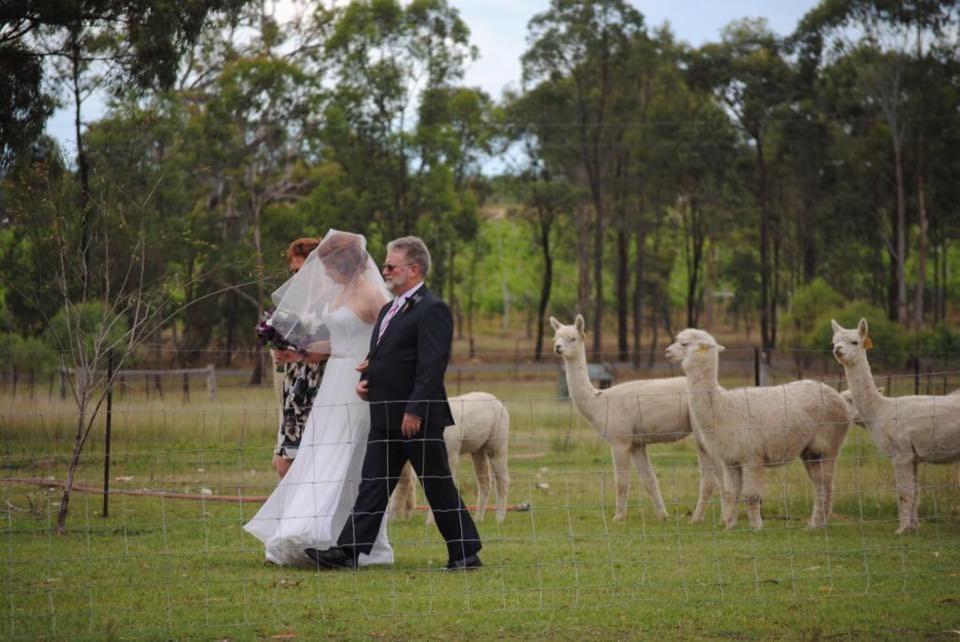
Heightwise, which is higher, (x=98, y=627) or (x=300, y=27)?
(x=300, y=27)

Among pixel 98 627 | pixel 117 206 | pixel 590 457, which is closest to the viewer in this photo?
pixel 98 627

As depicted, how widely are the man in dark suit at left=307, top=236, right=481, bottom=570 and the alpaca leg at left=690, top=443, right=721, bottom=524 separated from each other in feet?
14.6

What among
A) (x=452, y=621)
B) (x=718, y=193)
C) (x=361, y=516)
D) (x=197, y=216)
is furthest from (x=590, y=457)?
(x=718, y=193)

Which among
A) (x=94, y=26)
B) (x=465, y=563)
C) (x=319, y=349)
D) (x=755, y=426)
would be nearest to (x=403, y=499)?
(x=319, y=349)

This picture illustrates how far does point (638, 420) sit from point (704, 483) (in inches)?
40.8

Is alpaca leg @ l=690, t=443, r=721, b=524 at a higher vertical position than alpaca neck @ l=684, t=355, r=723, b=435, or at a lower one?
lower

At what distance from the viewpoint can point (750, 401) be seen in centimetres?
1134

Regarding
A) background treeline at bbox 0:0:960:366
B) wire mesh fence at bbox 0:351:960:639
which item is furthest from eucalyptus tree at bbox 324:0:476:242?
wire mesh fence at bbox 0:351:960:639

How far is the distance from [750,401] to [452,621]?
5676 millimetres

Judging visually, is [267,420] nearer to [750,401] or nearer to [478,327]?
[750,401]

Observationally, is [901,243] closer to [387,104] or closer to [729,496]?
[387,104]

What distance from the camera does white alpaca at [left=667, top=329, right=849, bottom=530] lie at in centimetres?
1105

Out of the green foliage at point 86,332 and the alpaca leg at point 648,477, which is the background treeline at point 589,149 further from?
the alpaca leg at point 648,477

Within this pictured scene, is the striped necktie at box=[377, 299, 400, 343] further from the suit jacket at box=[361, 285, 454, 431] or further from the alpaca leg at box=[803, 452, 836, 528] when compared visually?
the alpaca leg at box=[803, 452, 836, 528]
